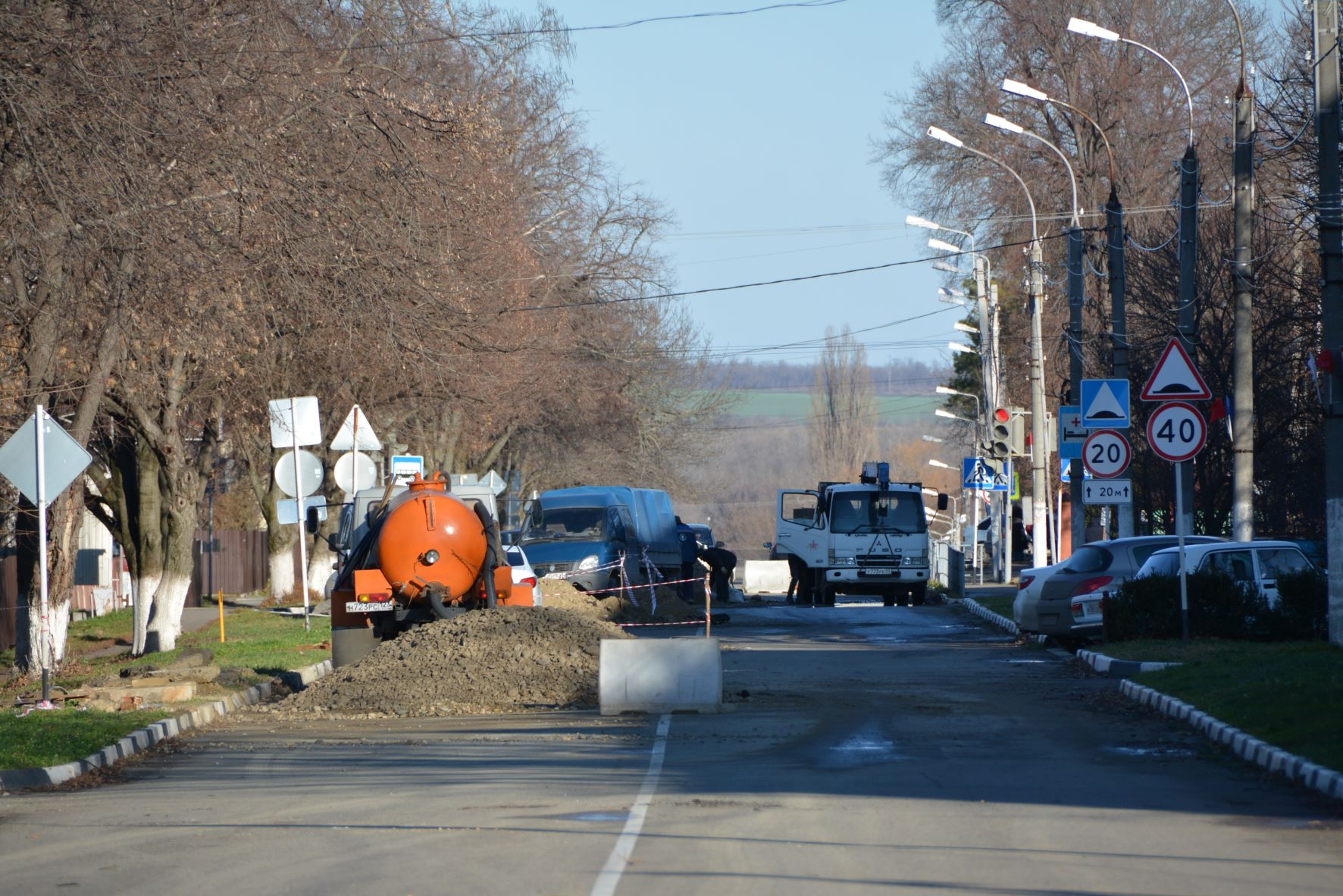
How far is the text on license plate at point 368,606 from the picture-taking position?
66.1ft

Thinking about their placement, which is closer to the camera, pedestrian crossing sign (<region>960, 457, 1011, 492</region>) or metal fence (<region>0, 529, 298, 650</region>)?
pedestrian crossing sign (<region>960, 457, 1011, 492</region>)

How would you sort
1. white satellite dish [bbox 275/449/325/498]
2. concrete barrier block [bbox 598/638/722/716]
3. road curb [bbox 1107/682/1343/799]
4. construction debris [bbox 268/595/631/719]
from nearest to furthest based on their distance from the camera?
road curb [bbox 1107/682/1343/799] → concrete barrier block [bbox 598/638/722/716] → construction debris [bbox 268/595/631/719] → white satellite dish [bbox 275/449/325/498]

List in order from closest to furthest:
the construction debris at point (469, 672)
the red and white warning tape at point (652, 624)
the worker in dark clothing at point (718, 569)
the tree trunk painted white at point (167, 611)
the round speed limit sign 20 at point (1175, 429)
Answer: the construction debris at point (469, 672) → the round speed limit sign 20 at point (1175, 429) → the tree trunk painted white at point (167, 611) → the red and white warning tape at point (652, 624) → the worker in dark clothing at point (718, 569)

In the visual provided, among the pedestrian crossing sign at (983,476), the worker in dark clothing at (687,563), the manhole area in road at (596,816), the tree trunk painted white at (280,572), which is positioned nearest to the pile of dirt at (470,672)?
the manhole area in road at (596,816)

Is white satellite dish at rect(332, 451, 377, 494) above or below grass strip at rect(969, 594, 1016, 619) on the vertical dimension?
above

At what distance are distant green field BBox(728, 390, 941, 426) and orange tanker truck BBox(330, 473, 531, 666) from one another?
403 feet

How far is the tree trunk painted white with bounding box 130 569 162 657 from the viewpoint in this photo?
25516 millimetres

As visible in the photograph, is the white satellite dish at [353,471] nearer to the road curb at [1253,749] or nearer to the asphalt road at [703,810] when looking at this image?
the asphalt road at [703,810]

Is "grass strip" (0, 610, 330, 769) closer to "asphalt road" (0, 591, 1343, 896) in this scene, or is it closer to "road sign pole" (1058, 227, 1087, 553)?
"asphalt road" (0, 591, 1343, 896)

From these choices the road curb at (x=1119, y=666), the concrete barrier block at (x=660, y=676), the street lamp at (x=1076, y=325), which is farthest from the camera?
the street lamp at (x=1076, y=325)

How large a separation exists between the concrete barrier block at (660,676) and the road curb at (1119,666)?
528 cm

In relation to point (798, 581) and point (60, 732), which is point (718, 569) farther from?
point (60, 732)

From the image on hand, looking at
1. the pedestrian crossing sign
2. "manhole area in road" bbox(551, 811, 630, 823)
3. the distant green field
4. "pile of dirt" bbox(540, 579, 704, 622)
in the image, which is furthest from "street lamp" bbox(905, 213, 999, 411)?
the distant green field

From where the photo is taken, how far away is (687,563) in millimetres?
40406
